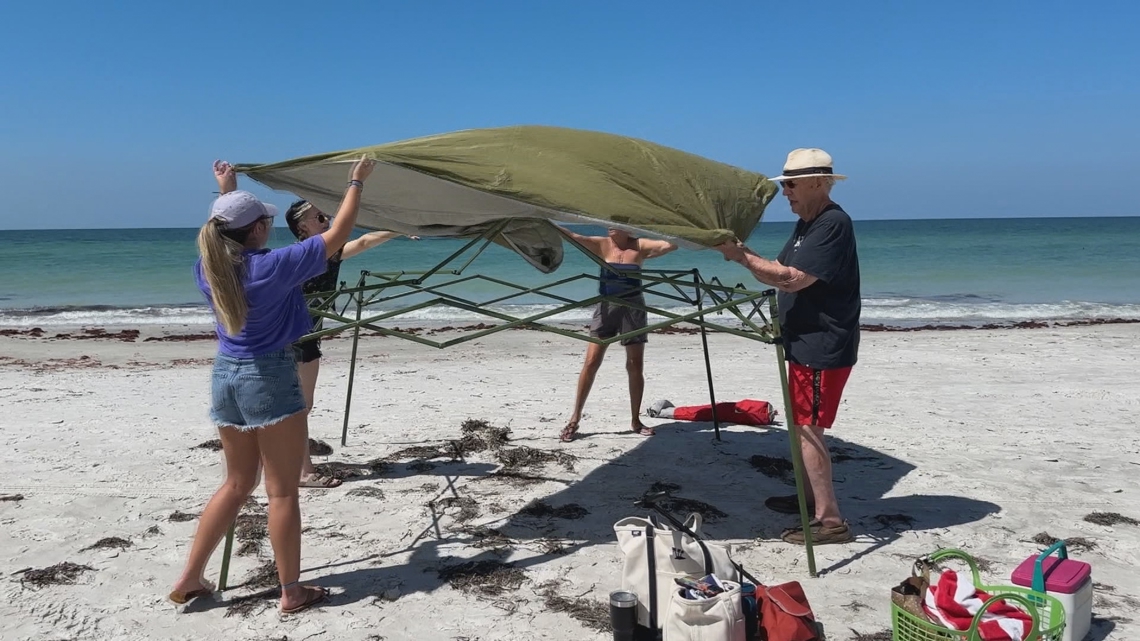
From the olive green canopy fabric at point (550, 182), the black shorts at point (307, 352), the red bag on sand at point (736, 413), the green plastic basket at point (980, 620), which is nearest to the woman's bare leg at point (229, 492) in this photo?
the olive green canopy fabric at point (550, 182)

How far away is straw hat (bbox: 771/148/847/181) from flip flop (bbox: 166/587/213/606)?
10.5 feet

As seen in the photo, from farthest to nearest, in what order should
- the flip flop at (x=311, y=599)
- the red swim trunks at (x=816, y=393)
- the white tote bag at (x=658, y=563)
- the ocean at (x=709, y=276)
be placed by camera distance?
the ocean at (x=709, y=276)
the red swim trunks at (x=816, y=393)
the flip flop at (x=311, y=599)
the white tote bag at (x=658, y=563)

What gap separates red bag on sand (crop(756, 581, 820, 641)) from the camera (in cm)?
282

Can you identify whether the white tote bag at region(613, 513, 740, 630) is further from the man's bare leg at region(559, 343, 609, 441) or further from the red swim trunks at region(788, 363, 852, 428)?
the man's bare leg at region(559, 343, 609, 441)

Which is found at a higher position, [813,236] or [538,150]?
[538,150]

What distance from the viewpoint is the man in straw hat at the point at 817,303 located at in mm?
3652

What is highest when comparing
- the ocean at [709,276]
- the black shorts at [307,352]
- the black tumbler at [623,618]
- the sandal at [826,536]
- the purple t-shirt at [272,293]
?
the purple t-shirt at [272,293]

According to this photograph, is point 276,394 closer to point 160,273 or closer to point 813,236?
point 813,236

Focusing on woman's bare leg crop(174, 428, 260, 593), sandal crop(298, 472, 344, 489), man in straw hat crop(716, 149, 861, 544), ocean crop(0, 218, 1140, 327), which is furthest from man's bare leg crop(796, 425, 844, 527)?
sandal crop(298, 472, 344, 489)

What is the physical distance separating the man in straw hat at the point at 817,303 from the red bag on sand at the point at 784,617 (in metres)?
0.93

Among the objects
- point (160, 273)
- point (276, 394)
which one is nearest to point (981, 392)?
point (276, 394)

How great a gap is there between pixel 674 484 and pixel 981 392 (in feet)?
14.4

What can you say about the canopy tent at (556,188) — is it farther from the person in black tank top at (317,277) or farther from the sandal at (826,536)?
the person in black tank top at (317,277)

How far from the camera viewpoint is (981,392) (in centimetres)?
772
